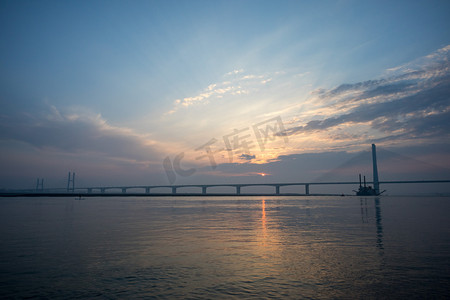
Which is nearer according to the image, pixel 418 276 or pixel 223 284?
pixel 223 284

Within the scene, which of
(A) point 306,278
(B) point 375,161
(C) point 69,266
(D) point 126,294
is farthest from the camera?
(B) point 375,161

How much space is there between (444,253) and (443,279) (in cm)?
465

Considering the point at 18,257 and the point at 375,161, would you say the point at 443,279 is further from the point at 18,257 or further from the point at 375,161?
the point at 375,161

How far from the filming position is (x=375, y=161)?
181250 mm

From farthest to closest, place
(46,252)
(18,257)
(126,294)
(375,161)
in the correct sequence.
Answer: (375,161) → (46,252) → (18,257) → (126,294)

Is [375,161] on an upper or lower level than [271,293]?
upper

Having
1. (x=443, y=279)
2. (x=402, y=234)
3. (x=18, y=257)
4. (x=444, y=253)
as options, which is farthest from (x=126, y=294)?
(x=402, y=234)

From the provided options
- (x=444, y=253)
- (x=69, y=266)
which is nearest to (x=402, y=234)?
(x=444, y=253)

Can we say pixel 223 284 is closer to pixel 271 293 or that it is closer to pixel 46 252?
pixel 271 293

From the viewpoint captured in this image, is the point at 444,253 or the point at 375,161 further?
the point at 375,161

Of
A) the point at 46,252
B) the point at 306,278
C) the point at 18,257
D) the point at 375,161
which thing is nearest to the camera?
the point at 306,278

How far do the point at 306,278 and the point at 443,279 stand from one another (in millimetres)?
4107

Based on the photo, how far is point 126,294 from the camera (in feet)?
24.6

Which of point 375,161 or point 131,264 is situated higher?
point 375,161
